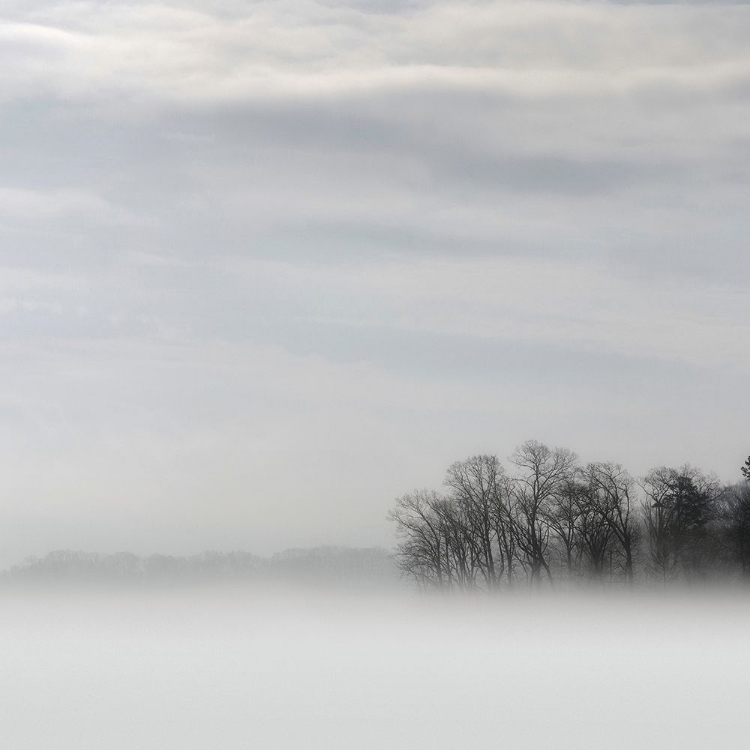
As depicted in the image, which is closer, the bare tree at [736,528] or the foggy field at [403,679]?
the foggy field at [403,679]

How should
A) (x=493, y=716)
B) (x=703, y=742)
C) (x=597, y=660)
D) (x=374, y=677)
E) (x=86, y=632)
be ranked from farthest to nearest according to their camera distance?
(x=86, y=632)
(x=597, y=660)
(x=374, y=677)
(x=493, y=716)
(x=703, y=742)

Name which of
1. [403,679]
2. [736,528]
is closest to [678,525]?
[736,528]

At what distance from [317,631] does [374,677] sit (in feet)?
110

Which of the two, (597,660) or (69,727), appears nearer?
(69,727)

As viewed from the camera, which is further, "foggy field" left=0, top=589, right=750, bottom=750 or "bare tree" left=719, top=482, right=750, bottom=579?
"bare tree" left=719, top=482, right=750, bottom=579

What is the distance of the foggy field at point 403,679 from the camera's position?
50.8 meters

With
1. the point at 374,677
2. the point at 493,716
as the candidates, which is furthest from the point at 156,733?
the point at 374,677

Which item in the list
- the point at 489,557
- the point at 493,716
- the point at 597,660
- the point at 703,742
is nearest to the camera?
the point at 703,742

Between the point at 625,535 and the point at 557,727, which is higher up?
the point at 625,535

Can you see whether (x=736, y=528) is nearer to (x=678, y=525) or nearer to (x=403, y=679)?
(x=678, y=525)

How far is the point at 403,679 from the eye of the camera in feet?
235

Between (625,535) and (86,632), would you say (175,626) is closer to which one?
(86,632)

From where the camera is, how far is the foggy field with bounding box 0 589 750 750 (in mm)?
50750

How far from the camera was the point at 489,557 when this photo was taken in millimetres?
100312
